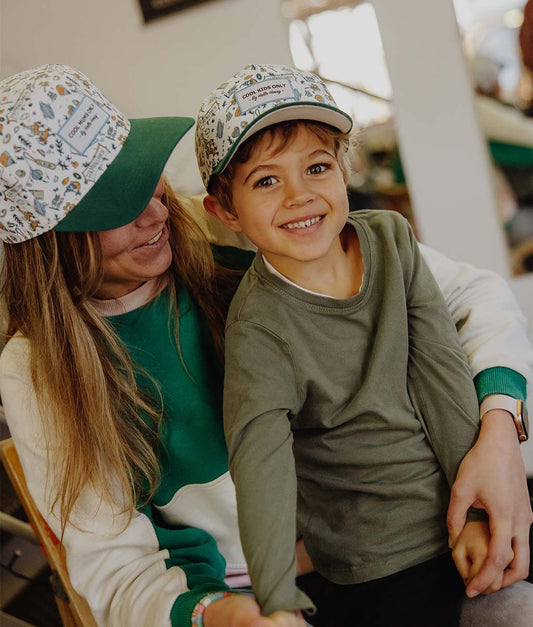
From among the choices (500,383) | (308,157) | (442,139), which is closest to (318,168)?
(308,157)

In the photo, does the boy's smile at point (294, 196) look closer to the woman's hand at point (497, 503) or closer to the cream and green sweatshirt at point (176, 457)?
the cream and green sweatshirt at point (176, 457)

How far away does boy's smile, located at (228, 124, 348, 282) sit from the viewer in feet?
2.46

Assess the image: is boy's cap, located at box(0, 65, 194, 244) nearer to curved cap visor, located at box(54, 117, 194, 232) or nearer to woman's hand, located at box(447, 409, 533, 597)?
curved cap visor, located at box(54, 117, 194, 232)

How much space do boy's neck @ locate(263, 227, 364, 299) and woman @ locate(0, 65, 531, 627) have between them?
14cm

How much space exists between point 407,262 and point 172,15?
2.49ft

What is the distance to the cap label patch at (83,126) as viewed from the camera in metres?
0.73

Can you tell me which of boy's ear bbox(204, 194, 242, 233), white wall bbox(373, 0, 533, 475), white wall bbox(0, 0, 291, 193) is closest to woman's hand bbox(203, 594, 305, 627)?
boy's ear bbox(204, 194, 242, 233)

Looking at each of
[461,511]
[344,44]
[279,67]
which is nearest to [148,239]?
[279,67]

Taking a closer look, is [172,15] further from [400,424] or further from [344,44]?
[400,424]

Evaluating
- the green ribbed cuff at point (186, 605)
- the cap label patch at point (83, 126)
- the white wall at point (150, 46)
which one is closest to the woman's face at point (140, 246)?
the cap label patch at point (83, 126)

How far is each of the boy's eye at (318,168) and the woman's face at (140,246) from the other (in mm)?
198

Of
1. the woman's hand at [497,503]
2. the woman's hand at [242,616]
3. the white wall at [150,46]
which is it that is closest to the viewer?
the woman's hand at [242,616]

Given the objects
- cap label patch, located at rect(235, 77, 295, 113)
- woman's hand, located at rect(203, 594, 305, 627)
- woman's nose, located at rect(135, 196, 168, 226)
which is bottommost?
woman's hand, located at rect(203, 594, 305, 627)

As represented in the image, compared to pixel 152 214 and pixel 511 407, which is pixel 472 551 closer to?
pixel 511 407
